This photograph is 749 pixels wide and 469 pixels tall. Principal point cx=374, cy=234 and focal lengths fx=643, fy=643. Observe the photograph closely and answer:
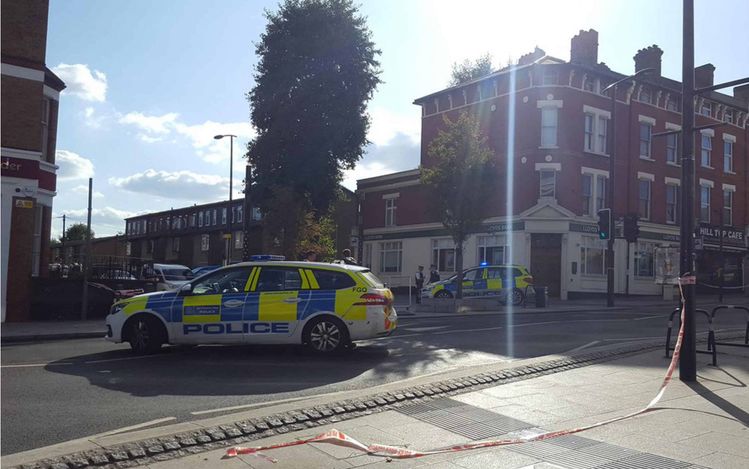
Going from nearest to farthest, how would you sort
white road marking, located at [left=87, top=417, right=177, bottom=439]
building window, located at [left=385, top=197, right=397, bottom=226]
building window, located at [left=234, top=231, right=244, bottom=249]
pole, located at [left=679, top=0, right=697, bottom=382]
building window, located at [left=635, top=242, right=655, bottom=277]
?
white road marking, located at [left=87, top=417, right=177, bottom=439], pole, located at [left=679, top=0, right=697, bottom=382], building window, located at [left=635, top=242, right=655, bottom=277], building window, located at [left=385, top=197, right=397, bottom=226], building window, located at [left=234, top=231, right=244, bottom=249]

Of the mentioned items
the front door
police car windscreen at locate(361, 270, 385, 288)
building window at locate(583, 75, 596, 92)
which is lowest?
police car windscreen at locate(361, 270, 385, 288)

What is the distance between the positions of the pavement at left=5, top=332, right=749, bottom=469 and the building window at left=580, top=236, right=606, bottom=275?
25.5 metres

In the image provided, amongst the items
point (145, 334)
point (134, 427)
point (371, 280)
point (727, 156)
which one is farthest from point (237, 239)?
point (134, 427)

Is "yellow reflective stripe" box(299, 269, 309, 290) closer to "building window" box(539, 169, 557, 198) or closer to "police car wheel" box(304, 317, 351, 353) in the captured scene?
"police car wheel" box(304, 317, 351, 353)

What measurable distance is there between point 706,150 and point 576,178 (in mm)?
13049

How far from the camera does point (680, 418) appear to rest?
6449mm

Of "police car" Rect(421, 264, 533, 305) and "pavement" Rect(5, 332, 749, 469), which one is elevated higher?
"police car" Rect(421, 264, 533, 305)

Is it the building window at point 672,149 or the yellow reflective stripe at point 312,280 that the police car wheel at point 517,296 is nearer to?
the yellow reflective stripe at point 312,280

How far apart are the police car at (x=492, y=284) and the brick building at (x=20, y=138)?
15525mm

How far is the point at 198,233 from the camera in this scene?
63906mm

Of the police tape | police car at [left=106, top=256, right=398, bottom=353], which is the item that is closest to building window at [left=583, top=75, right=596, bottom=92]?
police car at [left=106, top=256, right=398, bottom=353]

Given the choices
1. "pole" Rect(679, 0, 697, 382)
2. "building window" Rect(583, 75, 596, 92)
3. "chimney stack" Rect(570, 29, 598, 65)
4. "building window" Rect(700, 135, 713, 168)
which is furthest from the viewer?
"building window" Rect(700, 135, 713, 168)

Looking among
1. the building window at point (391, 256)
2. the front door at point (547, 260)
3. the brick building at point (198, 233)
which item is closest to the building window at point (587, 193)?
the front door at point (547, 260)

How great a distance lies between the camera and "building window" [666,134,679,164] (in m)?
38.3
